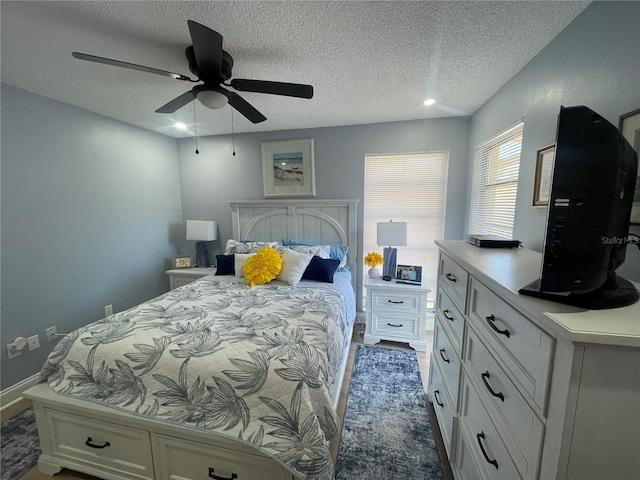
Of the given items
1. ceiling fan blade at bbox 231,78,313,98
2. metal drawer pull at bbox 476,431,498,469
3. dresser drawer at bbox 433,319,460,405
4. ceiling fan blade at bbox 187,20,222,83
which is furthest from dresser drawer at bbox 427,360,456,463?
Answer: ceiling fan blade at bbox 187,20,222,83

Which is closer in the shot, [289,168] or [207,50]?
[207,50]

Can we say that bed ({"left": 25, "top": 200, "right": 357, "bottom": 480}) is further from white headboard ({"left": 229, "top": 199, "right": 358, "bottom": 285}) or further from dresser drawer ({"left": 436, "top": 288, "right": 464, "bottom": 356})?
white headboard ({"left": 229, "top": 199, "right": 358, "bottom": 285})

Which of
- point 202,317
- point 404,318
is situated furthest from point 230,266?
point 404,318

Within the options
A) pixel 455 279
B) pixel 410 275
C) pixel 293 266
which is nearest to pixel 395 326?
pixel 410 275

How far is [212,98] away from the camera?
1512 mm

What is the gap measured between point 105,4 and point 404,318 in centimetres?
308

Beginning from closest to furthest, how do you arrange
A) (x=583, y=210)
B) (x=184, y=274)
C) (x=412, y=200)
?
(x=583, y=210) → (x=412, y=200) → (x=184, y=274)

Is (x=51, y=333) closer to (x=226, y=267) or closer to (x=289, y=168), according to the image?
(x=226, y=267)

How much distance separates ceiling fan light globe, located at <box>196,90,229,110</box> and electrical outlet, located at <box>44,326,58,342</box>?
242 centimetres

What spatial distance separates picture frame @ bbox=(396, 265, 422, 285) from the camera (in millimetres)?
2631

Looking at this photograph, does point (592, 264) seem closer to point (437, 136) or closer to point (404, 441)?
point (404, 441)

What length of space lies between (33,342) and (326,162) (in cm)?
323

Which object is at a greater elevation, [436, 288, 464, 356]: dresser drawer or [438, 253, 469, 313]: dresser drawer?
[438, 253, 469, 313]: dresser drawer

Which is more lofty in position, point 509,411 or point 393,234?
point 393,234
